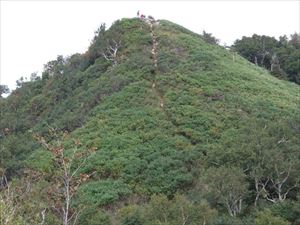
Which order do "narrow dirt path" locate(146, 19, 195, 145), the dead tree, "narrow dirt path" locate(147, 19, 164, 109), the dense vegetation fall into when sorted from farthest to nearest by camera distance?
the dense vegetation < the dead tree < "narrow dirt path" locate(147, 19, 164, 109) < "narrow dirt path" locate(146, 19, 195, 145)

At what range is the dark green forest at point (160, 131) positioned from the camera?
31578 mm

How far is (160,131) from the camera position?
47.2 meters

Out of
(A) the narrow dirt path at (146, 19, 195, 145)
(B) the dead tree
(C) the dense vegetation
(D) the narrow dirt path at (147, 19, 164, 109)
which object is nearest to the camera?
(A) the narrow dirt path at (146, 19, 195, 145)

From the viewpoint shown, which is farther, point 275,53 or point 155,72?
point 275,53

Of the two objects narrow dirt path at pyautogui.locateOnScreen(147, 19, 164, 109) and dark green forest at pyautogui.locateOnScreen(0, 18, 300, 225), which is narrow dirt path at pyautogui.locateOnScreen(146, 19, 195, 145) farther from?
dark green forest at pyautogui.locateOnScreen(0, 18, 300, 225)

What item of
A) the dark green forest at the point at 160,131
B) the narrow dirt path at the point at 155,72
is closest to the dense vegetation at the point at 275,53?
the dark green forest at the point at 160,131

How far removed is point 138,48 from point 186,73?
29.8ft

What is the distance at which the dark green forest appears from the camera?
31.6 metres

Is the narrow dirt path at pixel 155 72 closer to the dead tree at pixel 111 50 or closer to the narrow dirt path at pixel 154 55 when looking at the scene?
the narrow dirt path at pixel 154 55

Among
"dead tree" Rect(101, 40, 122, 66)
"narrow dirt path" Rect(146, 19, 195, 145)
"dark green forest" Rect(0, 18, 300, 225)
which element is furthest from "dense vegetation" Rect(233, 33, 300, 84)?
"dead tree" Rect(101, 40, 122, 66)

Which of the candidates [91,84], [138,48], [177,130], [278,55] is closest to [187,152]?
[177,130]

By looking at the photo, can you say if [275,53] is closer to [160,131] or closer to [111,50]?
[111,50]

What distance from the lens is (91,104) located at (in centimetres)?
5531

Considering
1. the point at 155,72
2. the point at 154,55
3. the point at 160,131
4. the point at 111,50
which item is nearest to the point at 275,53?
the point at 154,55
